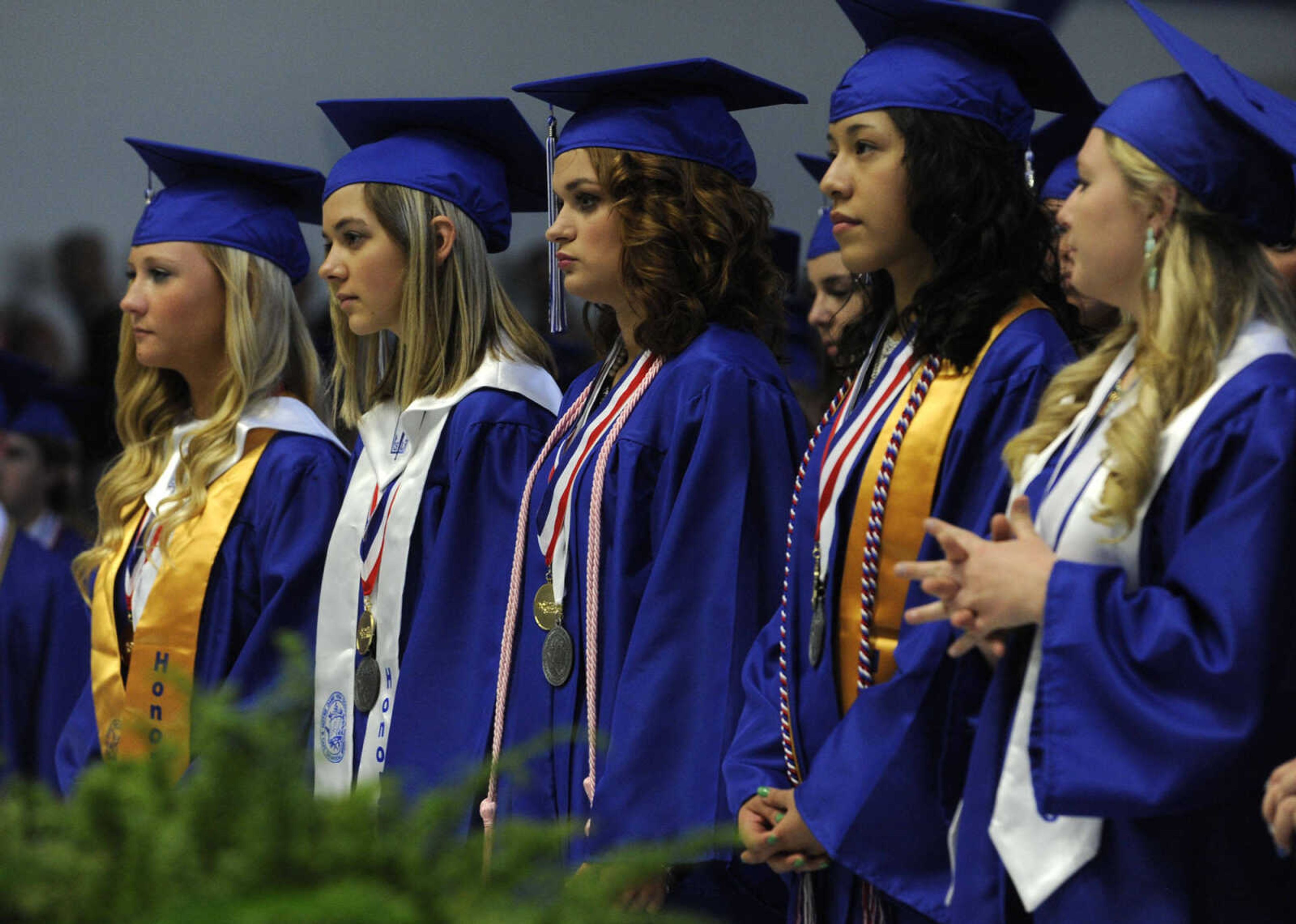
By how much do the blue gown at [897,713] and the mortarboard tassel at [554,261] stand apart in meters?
0.82

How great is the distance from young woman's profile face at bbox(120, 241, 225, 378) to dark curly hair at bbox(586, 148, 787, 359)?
46.4 inches

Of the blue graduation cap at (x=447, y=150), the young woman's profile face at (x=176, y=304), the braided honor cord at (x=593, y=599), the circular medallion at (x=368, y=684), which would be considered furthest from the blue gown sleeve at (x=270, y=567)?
the braided honor cord at (x=593, y=599)

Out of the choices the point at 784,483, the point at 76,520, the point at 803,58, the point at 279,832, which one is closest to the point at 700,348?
the point at 784,483

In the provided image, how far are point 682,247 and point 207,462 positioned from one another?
50.4 inches

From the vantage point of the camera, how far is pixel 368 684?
10.2 ft

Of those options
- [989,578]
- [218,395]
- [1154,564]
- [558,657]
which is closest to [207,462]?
[218,395]

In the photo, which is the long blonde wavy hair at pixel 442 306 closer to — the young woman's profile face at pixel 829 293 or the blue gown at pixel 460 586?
the blue gown at pixel 460 586

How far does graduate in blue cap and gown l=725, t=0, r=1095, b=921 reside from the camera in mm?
2137

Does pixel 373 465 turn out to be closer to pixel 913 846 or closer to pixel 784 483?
pixel 784 483

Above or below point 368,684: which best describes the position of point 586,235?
above

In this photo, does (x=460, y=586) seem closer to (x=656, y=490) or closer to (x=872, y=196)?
(x=656, y=490)

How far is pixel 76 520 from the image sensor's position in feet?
15.5

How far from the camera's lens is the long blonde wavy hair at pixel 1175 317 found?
6.19 feet

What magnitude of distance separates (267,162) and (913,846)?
7.50 feet
